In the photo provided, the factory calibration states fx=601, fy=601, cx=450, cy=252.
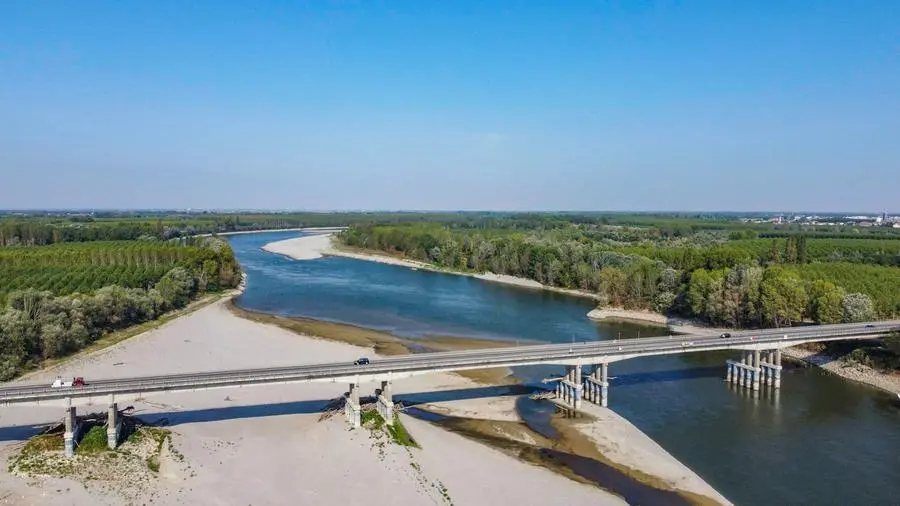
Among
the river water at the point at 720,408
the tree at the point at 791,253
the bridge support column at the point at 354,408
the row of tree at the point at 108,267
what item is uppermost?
the tree at the point at 791,253

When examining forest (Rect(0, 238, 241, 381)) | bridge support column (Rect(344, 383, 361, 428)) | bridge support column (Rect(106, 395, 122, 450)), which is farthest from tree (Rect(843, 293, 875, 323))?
forest (Rect(0, 238, 241, 381))

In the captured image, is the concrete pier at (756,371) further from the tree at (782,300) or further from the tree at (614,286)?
the tree at (614,286)

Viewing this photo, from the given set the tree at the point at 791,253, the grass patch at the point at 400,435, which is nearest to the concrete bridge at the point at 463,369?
the grass patch at the point at 400,435

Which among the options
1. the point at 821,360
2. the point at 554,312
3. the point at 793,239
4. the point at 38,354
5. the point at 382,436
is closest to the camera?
the point at 382,436

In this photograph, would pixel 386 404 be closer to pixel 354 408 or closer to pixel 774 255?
pixel 354 408

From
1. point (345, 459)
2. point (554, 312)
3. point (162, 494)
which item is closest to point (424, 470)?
point (345, 459)

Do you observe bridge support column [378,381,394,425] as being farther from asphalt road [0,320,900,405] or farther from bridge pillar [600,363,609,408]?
bridge pillar [600,363,609,408]

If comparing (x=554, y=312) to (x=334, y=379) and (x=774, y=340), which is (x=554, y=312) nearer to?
(x=774, y=340)
